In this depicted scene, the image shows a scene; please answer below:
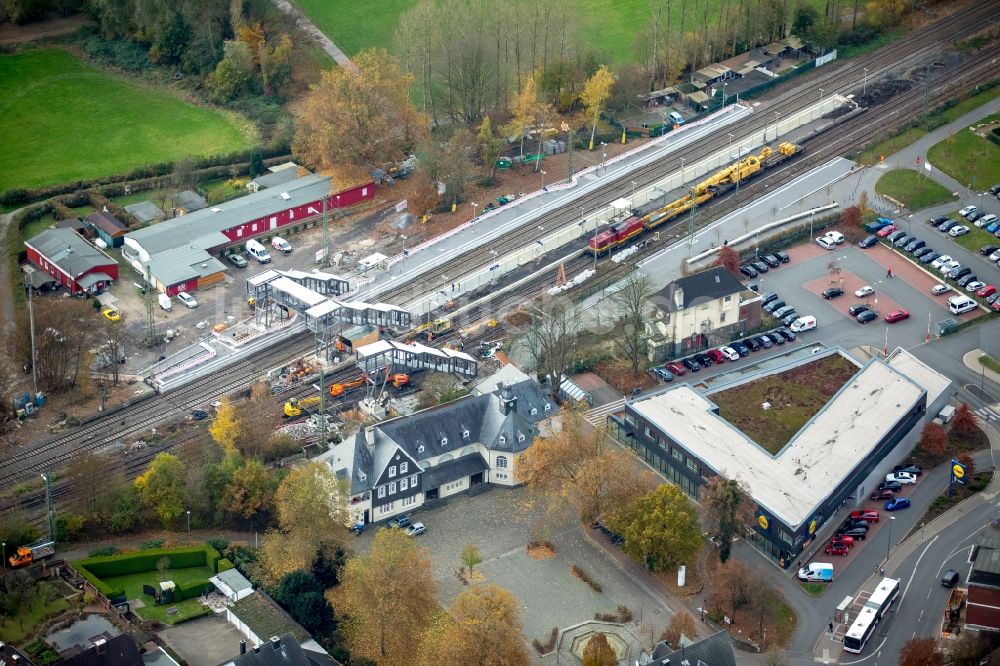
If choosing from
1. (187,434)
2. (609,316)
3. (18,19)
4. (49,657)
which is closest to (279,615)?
(49,657)

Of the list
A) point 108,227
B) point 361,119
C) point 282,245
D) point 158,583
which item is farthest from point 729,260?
point 158,583

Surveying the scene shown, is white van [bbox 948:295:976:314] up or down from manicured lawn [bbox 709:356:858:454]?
down

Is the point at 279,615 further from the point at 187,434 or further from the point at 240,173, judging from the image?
the point at 240,173

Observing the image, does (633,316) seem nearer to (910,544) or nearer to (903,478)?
(903,478)

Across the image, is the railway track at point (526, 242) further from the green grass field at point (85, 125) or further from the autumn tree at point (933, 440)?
the green grass field at point (85, 125)

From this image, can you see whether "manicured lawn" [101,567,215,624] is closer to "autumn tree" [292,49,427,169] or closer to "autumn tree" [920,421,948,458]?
"autumn tree" [920,421,948,458]

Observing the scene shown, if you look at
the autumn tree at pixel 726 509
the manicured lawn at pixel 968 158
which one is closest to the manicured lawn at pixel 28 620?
the autumn tree at pixel 726 509

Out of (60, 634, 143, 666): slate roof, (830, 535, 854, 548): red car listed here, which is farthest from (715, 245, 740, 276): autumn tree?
(60, 634, 143, 666): slate roof
